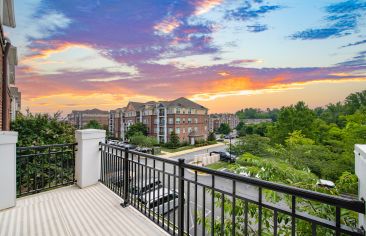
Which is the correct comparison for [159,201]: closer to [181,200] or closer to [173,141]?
[181,200]

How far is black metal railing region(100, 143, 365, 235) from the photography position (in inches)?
45.0

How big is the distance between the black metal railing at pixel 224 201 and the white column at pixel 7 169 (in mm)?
1421

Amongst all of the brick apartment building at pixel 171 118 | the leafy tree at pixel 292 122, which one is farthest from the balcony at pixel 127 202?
the brick apartment building at pixel 171 118

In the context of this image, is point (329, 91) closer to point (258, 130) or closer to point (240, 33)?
point (240, 33)

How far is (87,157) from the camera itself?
4.04 meters

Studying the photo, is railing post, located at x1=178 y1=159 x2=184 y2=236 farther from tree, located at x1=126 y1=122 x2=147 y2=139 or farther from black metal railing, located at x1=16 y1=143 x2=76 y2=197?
tree, located at x1=126 y1=122 x2=147 y2=139

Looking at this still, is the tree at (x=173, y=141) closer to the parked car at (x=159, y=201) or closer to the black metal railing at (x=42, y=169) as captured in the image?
the black metal railing at (x=42, y=169)

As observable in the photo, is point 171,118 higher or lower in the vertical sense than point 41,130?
higher

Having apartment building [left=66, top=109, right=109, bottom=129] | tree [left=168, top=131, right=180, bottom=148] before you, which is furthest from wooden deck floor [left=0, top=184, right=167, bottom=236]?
apartment building [left=66, top=109, right=109, bottom=129]

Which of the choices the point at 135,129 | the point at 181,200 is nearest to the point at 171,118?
the point at 135,129

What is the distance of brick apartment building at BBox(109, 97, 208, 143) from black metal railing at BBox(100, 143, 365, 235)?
28.6m

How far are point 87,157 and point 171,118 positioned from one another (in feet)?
93.6

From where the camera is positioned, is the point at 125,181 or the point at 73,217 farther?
the point at 125,181

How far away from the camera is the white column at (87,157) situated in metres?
3.97
